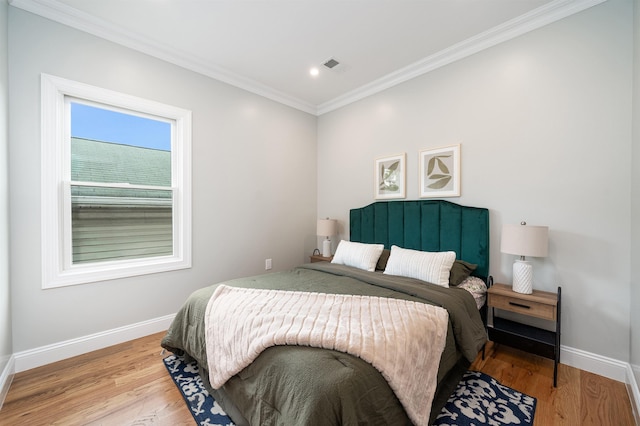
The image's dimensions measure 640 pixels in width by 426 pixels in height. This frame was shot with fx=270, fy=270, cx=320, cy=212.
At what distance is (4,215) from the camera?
6.29 ft

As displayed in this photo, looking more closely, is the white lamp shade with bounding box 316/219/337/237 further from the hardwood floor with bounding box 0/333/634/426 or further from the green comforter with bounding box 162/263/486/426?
the hardwood floor with bounding box 0/333/634/426

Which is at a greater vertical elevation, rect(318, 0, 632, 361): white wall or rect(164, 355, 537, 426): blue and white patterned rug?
rect(318, 0, 632, 361): white wall

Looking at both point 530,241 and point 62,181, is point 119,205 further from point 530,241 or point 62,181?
point 530,241

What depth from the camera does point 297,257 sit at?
401 cm

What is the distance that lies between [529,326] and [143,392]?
9.98 feet

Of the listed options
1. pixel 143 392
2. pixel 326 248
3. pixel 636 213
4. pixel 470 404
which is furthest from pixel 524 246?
pixel 143 392

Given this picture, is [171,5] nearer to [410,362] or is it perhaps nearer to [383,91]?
Result: [383,91]

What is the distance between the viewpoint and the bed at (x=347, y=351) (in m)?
1.10

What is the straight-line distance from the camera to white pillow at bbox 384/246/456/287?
7.62 ft

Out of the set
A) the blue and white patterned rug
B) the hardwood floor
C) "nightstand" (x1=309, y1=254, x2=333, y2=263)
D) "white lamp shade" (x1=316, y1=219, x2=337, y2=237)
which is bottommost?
the hardwood floor

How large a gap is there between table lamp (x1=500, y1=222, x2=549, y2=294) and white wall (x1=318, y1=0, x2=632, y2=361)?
0.83 ft

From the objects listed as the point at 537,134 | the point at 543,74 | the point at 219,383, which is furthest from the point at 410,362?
the point at 543,74

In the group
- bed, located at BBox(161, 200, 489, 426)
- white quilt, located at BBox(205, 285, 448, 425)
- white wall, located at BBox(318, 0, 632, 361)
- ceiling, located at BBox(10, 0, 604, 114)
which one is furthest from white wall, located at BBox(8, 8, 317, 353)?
white wall, located at BBox(318, 0, 632, 361)

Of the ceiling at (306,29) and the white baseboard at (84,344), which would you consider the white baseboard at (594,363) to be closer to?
the ceiling at (306,29)
